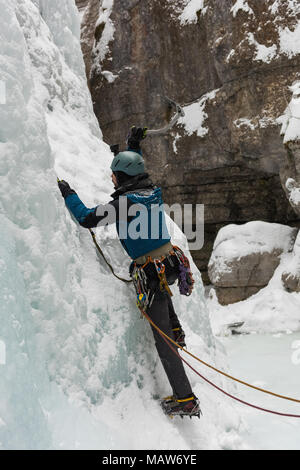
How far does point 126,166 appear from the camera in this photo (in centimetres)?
290

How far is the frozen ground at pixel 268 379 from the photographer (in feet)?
10.0

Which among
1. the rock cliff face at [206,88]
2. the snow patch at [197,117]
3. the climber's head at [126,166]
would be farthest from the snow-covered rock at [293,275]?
the climber's head at [126,166]

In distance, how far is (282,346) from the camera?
275 inches

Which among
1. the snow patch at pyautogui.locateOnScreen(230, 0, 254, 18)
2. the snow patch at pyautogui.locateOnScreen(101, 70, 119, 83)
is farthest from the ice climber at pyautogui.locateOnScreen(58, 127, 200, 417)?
the snow patch at pyautogui.locateOnScreen(101, 70, 119, 83)

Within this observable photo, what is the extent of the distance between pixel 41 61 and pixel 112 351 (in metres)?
2.50

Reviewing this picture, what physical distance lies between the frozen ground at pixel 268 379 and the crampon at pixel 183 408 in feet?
1.89

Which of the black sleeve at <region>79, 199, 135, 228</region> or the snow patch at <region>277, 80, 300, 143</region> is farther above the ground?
the snow patch at <region>277, 80, 300, 143</region>

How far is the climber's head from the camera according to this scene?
9.50ft

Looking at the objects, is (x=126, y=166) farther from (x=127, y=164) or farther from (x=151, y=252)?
(x=151, y=252)

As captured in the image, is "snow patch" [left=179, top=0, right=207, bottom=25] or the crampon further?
"snow patch" [left=179, top=0, right=207, bottom=25]

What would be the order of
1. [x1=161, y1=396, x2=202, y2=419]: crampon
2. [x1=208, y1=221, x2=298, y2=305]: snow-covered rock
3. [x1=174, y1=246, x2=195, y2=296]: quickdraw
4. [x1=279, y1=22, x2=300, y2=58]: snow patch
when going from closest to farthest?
[x1=161, y1=396, x2=202, y2=419]: crampon → [x1=174, y1=246, x2=195, y2=296]: quickdraw → [x1=208, y1=221, x2=298, y2=305]: snow-covered rock → [x1=279, y1=22, x2=300, y2=58]: snow patch

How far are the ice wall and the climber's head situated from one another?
441 millimetres

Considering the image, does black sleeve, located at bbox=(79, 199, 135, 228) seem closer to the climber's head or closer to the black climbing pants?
the climber's head

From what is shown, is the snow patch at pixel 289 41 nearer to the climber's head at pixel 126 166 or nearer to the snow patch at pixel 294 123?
the snow patch at pixel 294 123
